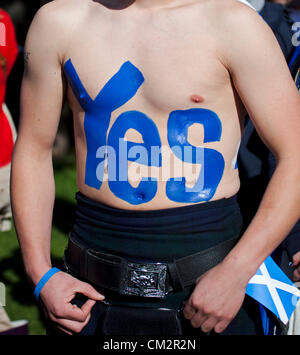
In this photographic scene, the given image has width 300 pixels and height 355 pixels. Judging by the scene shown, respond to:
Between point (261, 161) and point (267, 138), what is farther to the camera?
point (261, 161)

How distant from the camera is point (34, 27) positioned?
1.78 metres

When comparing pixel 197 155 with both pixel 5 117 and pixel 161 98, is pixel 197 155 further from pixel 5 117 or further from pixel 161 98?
pixel 5 117

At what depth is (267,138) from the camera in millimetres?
1593

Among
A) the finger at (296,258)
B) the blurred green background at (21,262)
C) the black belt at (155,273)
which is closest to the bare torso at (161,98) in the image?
the black belt at (155,273)

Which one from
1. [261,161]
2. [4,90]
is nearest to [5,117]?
[4,90]

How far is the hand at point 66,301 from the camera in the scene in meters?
1.71

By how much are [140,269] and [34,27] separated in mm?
828

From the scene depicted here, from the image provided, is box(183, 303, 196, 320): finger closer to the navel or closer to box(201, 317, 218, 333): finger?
box(201, 317, 218, 333): finger

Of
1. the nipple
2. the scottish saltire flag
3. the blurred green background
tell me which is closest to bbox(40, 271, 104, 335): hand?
the scottish saltire flag

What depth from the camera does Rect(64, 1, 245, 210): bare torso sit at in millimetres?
1593

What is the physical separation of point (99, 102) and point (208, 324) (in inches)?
28.5

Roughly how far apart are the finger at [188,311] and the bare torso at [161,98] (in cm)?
30

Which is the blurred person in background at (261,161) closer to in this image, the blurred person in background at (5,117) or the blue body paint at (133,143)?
the blue body paint at (133,143)
